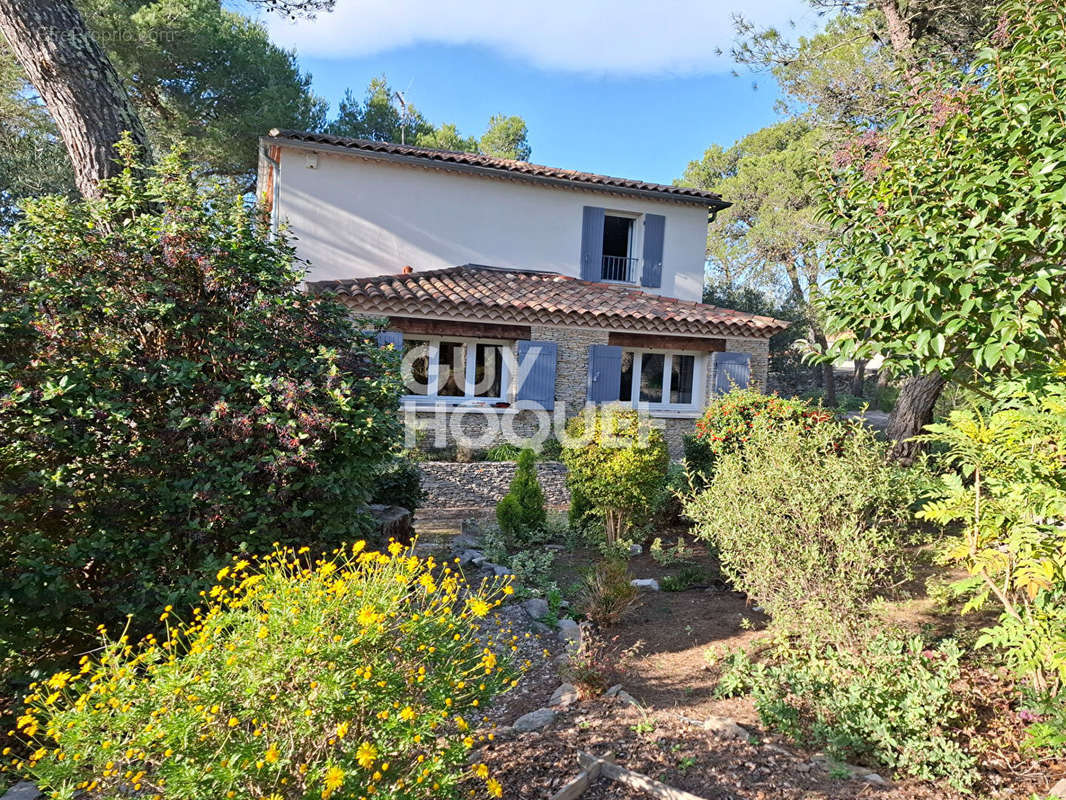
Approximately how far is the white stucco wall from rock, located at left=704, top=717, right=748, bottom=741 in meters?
11.7

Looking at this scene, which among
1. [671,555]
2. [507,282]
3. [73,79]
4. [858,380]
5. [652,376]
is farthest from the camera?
[858,380]

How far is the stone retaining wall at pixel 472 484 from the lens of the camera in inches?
401

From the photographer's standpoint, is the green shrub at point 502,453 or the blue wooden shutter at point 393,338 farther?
the green shrub at point 502,453

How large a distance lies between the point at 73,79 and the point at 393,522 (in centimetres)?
518

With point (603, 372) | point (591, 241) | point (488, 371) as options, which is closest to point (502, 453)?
point (488, 371)

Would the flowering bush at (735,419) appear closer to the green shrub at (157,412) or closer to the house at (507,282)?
the green shrub at (157,412)

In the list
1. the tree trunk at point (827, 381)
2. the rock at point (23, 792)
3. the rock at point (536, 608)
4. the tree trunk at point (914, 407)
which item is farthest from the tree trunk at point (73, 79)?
the tree trunk at point (827, 381)

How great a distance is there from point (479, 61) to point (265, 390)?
1511 centimetres

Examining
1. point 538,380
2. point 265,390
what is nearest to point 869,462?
point 265,390

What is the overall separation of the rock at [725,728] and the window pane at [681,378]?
1182 cm

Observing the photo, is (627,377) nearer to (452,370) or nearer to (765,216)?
(452,370)

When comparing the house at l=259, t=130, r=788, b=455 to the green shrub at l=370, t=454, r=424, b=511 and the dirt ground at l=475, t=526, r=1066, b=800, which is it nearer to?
the green shrub at l=370, t=454, r=424, b=511

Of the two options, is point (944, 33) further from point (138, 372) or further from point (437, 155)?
point (138, 372)

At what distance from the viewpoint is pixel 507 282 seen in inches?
546
